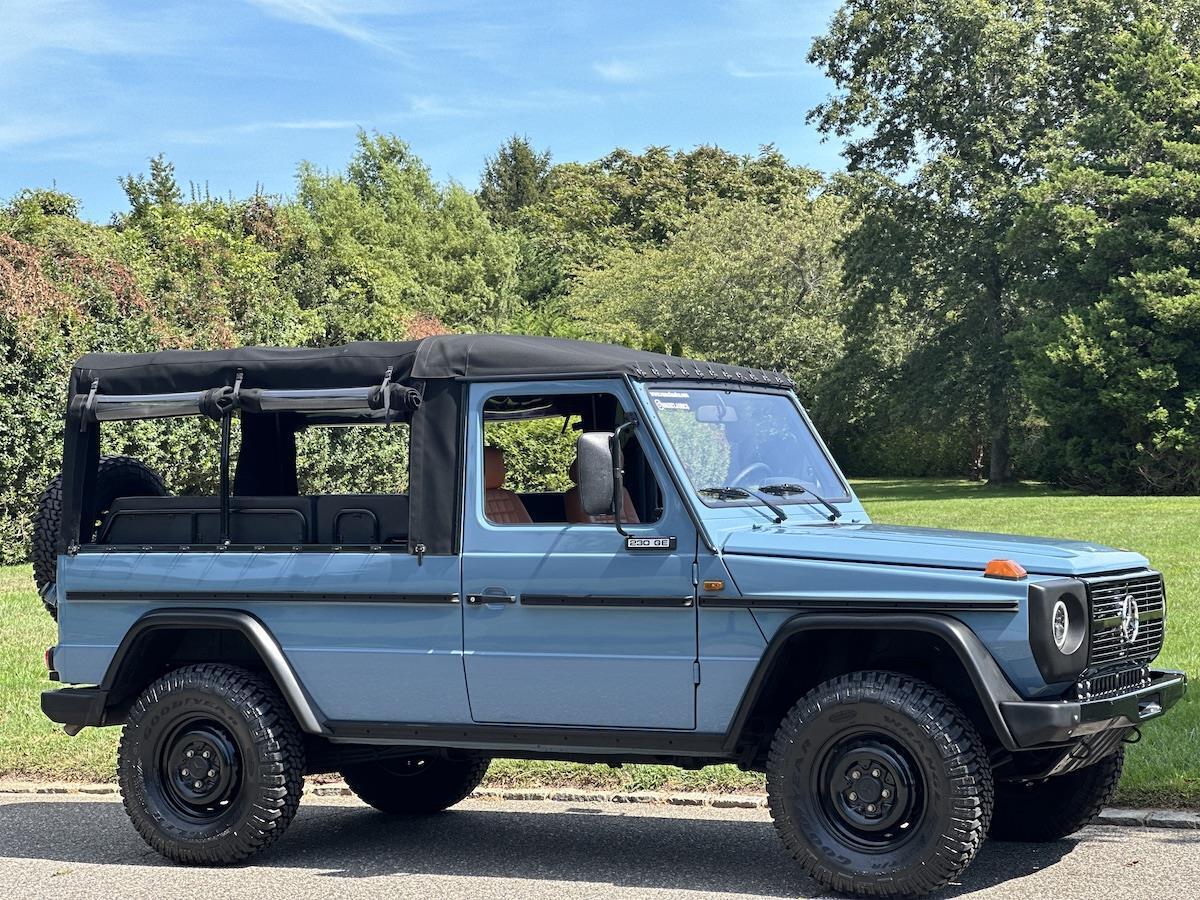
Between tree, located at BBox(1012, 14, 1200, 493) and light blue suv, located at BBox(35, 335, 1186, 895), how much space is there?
125 feet

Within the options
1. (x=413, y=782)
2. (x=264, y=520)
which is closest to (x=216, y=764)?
(x=264, y=520)

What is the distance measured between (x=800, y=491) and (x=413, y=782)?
2664 mm

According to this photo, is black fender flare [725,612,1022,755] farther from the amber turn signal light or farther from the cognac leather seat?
the cognac leather seat

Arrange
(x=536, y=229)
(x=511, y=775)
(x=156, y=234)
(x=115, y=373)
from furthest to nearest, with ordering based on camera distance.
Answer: (x=536, y=229) < (x=156, y=234) < (x=511, y=775) < (x=115, y=373)

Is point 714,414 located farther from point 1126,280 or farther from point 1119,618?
point 1126,280

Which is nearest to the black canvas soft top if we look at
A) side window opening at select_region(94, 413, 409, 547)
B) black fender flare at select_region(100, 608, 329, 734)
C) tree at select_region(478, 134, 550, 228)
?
side window opening at select_region(94, 413, 409, 547)

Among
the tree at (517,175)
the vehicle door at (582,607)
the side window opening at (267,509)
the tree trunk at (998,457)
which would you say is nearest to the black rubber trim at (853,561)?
the vehicle door at (582,607)

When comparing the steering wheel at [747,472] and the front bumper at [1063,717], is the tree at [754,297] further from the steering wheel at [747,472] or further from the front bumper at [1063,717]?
the front bumper at [1063,717]

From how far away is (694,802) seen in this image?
851 centimetres

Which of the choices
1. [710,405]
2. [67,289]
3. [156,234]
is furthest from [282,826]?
[156,234]

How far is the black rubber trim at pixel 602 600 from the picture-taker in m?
6.57

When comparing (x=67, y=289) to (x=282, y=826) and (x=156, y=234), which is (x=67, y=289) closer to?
(x=156, y=234)

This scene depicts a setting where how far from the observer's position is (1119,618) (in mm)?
6461

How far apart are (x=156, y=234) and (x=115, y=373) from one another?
2954 cm
